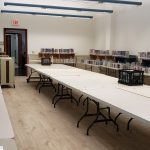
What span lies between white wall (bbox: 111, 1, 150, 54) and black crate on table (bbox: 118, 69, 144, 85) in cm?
431

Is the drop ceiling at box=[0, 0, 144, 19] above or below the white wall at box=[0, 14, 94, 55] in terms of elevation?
above

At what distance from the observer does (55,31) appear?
11.8 m

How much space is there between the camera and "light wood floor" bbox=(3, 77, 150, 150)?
3650 millimetres

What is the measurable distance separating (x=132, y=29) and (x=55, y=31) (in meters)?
3.86

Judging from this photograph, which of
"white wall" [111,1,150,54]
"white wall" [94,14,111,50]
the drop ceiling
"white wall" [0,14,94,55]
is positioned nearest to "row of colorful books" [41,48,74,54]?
"white wall" [0,14,94,55]

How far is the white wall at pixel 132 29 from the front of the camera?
28.1ft

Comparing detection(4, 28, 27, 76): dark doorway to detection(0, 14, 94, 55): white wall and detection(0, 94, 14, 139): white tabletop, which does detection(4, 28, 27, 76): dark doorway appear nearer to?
detection(0, 14, 94, 55): white wall

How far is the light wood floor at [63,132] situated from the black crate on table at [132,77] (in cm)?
74

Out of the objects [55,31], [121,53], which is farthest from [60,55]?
[121,53]

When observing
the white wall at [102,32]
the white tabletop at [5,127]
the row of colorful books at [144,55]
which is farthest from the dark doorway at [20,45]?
the white tabletop at [5,127]

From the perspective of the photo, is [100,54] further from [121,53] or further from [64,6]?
[64,6]

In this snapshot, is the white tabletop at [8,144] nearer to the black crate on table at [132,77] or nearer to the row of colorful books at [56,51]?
the black crate on table at [132,77]

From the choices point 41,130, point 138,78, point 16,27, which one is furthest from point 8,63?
point 138,78

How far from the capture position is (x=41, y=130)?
4.29 metres
